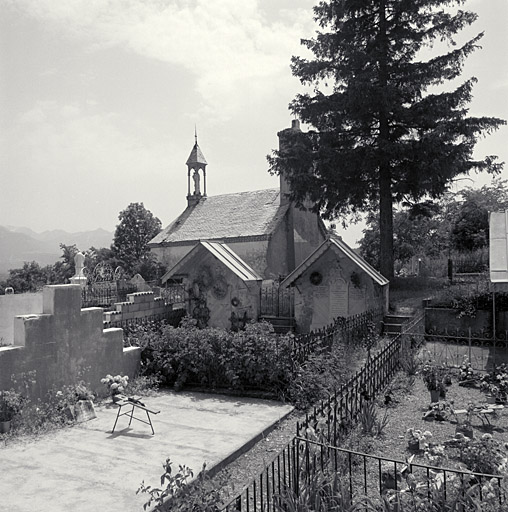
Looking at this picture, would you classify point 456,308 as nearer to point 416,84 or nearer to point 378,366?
point 378,366

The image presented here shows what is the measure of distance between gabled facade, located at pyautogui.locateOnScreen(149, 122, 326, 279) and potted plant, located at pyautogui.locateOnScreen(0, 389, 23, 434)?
67.5 ft

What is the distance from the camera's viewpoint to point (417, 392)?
914 centimetres

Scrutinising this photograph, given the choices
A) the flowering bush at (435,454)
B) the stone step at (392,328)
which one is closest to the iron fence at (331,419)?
the stone step at (392,328)

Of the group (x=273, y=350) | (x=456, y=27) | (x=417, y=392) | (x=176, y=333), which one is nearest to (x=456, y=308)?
(x=417, y=392)

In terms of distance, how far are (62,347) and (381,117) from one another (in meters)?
16.6

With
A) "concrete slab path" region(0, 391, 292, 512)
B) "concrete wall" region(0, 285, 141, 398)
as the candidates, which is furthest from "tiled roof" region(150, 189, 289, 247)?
"concrete slab path" region(0, 391, 292, 512)

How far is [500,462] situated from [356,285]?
28.3 feet

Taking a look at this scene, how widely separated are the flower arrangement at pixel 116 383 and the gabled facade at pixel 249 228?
1873 cm

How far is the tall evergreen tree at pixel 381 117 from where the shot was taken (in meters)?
18.3

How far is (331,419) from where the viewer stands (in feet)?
20.3

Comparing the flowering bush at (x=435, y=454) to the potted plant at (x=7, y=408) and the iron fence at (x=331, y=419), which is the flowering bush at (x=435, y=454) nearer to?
the iron fence at (x=331, y=419)

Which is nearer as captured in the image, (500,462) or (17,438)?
(500,462)

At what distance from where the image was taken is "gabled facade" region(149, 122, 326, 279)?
1132 inches

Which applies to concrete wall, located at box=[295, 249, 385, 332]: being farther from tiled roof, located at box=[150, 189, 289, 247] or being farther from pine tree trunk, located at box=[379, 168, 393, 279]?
tiled roof, located at box=[150, 189, 289, 247]
